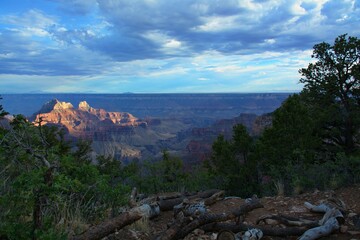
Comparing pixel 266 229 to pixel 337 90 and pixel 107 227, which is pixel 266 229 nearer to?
pixel 107 227

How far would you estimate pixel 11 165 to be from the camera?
5168 mm

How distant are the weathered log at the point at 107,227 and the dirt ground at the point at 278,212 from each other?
1.59 feet

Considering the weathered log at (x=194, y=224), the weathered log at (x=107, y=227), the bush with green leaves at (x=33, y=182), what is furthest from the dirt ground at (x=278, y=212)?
the bush with green leaves at (x=33, y=182)

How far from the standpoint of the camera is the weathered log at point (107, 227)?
17.9 feet

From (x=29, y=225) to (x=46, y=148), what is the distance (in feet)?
3.63

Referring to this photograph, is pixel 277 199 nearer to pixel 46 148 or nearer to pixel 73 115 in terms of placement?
pixel 46 148

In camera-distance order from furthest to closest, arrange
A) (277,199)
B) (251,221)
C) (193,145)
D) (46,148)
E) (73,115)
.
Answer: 1. (73,115)
2. (193,145)
3. (277,199)
4. (251,221)
5. (46,148)

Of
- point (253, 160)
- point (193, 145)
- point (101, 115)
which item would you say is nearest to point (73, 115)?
point (101, 115)

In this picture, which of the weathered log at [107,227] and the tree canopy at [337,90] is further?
the tree canopy at [337,90]

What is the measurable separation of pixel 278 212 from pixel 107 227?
166 inches

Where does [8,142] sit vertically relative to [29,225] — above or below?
above

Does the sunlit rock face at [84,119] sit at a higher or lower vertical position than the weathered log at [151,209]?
lower

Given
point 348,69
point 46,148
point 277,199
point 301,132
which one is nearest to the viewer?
point 46,148

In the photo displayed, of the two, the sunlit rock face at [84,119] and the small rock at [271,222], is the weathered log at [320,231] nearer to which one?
the small rock at [271,222]
